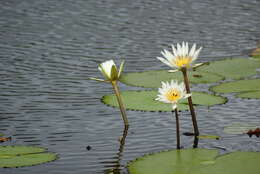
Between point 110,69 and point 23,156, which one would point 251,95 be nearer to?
point 110,69

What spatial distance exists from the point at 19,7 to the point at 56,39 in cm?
147

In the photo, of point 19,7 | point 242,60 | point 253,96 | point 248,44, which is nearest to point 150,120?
point 253,96

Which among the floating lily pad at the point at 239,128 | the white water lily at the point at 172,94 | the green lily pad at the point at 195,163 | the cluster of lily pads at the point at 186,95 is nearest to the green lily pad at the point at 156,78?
the cluster of lily pads at the point at 186,95

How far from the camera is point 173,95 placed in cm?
361

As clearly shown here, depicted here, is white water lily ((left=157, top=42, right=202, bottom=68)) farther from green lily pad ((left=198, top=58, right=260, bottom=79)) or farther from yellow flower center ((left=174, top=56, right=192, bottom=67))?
green lily pad ((left=198, top=58, right=260, bottom=79))

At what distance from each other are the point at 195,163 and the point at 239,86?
5.13ft

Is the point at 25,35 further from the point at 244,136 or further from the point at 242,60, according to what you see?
the point at 244,136

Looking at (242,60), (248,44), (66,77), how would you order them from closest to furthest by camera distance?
1. (66,77)
2. (242,60)
3. (248,44)

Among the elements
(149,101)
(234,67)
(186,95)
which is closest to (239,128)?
(186,95)

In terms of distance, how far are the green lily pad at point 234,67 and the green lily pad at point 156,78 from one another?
0.33ft

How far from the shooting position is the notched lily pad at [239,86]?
15.1 ft

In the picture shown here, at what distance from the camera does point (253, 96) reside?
4.47 m

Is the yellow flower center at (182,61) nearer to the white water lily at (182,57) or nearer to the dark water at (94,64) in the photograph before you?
the white water lily at (182,57)

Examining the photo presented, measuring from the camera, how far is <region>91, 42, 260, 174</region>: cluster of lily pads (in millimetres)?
3213
